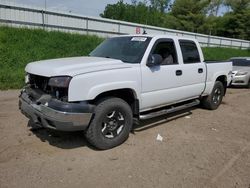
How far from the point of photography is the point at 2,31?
12547 millimetres

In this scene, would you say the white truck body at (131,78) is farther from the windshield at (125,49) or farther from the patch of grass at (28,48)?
the patch of grass at (28,48)

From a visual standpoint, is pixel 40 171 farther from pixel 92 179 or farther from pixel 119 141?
pixel 119 141

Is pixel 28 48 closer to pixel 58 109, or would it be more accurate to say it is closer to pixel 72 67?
pixel 72 67

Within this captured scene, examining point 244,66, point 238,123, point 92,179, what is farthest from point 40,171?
point 244,66

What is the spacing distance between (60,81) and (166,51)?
2.55 meters

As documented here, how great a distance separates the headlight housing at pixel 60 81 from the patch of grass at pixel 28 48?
637 centimetres

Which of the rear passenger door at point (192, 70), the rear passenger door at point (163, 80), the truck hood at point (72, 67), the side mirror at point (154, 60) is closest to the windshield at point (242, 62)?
the rear passenger door at point (192, 70)

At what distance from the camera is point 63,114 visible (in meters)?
4.09

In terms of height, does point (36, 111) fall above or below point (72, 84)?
below

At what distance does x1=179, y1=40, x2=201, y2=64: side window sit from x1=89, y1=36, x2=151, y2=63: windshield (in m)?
1.10

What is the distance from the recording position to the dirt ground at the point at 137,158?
3740 mm

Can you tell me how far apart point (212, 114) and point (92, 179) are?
4.50 meters

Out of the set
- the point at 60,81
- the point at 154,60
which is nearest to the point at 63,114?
the point at 60,81

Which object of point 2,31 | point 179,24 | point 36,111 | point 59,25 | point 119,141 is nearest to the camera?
point 36,111
